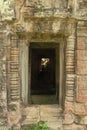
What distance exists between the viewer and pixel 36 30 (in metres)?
7.13

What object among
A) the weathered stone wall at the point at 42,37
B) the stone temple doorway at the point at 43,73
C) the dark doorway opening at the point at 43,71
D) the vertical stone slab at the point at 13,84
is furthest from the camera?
the dark doorway opening at the point at 43,71

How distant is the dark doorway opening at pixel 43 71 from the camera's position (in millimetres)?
12460

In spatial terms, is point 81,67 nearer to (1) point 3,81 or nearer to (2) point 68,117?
(2) point 68,117

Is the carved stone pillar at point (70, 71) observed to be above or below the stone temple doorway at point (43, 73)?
above

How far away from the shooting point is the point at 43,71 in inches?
546

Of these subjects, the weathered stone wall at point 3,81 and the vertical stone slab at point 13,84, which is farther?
the vertical stone slab at point 13,84

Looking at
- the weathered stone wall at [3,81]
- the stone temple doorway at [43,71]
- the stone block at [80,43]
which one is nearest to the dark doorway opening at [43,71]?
the stone temple doorway at [43,71]

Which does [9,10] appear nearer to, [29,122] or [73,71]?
[73,71]

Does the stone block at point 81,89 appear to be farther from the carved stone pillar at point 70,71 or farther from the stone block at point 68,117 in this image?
the stone block at point 68,117

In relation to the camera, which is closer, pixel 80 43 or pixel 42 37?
pixel 80 43

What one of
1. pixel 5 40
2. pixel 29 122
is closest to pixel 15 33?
pixel 5 40

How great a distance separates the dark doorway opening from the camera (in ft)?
40.9

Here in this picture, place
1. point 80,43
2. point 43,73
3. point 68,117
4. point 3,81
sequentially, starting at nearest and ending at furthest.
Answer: point 3,81 → point 80,43 → point 68,117 → point 43,73

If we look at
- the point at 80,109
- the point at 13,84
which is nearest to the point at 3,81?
the point at 13,84
